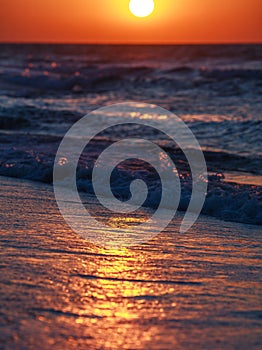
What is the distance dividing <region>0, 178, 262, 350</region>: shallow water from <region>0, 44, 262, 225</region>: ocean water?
146 centimetres

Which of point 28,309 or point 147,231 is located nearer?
point 28,309

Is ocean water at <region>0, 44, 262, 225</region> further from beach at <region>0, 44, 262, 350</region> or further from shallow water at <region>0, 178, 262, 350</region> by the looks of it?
shallow water at <region>0, 178, 262, 350</region>

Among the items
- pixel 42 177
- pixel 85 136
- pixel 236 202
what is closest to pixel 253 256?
pixel 236 202

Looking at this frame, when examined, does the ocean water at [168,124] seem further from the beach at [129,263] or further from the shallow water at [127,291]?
the shallow water at [127,291]

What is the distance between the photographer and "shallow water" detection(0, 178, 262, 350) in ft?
8.14

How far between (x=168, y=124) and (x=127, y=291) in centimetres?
891

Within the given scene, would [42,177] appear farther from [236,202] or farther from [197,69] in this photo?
[197,69]

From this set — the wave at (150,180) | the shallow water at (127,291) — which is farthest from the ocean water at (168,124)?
the shallow water at (127,291)

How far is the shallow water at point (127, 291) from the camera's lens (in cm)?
248

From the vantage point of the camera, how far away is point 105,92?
20.9 m

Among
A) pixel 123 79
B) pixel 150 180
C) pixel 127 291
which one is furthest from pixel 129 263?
pixel 123 79

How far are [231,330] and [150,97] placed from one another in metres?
16.1

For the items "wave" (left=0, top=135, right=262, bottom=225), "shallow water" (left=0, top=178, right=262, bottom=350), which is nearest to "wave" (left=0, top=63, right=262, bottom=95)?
"wave" (left=0, top=135, right=262, bottom=225)

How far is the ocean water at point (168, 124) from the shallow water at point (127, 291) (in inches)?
57.4
